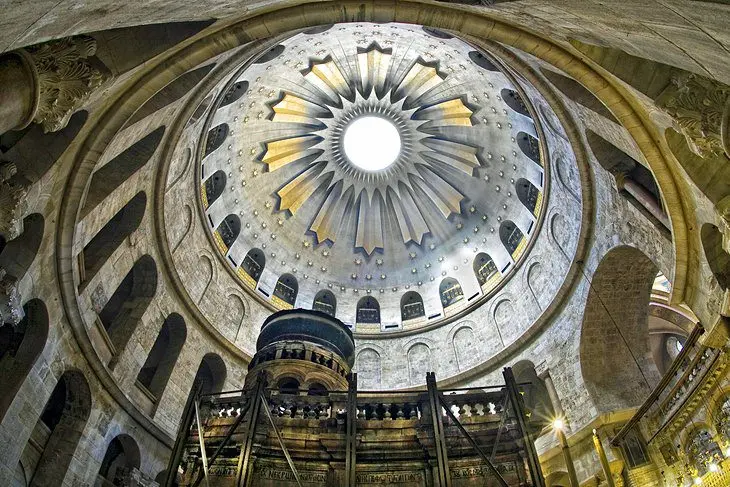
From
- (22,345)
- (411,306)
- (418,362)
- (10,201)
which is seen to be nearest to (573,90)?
(10,201)

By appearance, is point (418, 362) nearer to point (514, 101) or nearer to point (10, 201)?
point (514, 101)

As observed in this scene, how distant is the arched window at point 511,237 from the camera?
74.4 ft

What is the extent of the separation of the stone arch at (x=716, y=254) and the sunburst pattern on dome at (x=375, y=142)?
51.5 ft

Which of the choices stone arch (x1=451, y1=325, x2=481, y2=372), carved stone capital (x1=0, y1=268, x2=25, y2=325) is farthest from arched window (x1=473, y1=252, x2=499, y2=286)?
carved stone capital (x1=0, y1=268, x2=25, y2=325)

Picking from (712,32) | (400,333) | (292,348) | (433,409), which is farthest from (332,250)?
(712,32)

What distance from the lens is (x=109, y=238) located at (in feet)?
52.4

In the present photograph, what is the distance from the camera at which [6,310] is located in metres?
10.1

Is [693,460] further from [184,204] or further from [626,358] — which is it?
[184,204]

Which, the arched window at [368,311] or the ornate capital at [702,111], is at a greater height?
the arched window at [368,311]

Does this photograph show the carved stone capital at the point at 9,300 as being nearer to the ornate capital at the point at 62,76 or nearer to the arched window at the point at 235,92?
the ornate capital at the point at 62,76

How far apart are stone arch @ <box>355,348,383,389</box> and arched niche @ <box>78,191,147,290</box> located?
1226cm

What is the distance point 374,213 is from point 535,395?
13.7 m

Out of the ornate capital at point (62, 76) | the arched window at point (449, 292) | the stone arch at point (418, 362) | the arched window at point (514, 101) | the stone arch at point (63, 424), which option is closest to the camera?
the ornate capital at point (62, 76)

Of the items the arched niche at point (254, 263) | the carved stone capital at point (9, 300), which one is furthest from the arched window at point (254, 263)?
the carved stone capital at point (9, 300)
